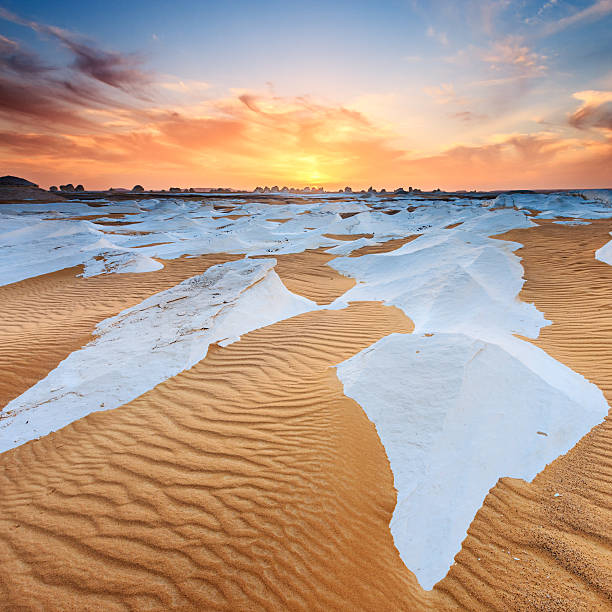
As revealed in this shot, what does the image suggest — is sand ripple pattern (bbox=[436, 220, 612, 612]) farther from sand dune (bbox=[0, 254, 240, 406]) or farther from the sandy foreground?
sand dune (bbox=[0, 254, 240, 406])

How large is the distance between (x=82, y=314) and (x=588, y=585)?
966cm

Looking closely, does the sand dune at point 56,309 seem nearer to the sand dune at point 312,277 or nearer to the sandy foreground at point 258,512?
the sandy foreground at point 258,512

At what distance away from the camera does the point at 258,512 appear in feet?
8.75

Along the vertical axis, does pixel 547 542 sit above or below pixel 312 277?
below

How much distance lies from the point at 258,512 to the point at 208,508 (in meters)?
0.44

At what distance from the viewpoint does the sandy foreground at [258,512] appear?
7.00ft

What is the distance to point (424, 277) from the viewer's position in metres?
9.24

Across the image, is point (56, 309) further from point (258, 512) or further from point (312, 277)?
point (258, 512)

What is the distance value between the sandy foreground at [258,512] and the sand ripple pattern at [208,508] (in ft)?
0.04

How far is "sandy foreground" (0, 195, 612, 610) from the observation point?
2133 millimetres

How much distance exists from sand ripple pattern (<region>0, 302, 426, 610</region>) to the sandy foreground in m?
0.01

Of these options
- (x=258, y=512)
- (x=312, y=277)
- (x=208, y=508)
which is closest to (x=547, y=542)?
(x=258, y=512)

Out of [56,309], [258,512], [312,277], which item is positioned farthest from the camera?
[312,277]

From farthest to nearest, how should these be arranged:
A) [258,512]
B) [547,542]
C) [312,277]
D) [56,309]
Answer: [312,277], [56,309], [258,512], [547,542]
